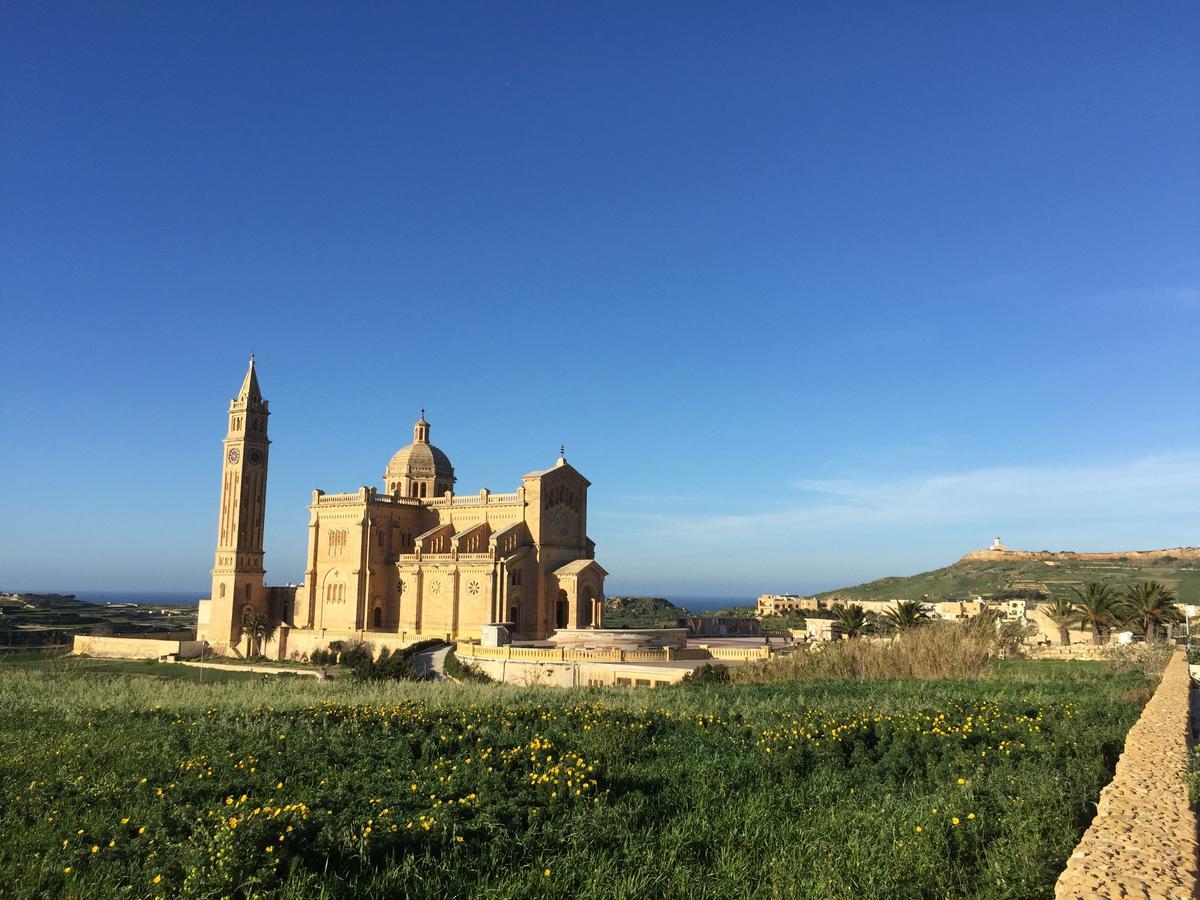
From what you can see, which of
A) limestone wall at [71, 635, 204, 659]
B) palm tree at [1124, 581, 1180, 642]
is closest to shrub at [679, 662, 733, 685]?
palm tree at [1124, 581, 1180, 642]

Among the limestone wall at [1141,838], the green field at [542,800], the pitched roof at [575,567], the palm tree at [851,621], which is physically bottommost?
the green field at [542,800]

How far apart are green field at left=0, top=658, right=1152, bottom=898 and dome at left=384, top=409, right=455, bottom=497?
130ft

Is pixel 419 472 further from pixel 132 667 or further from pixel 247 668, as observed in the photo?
pixel 132 667

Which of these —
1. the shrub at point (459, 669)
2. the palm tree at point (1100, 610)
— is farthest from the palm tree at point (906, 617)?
the shrub at point (459, 669)

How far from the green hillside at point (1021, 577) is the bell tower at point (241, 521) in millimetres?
60617

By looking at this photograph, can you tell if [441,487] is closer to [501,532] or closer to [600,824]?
[501,532]

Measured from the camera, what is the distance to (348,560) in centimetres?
4862

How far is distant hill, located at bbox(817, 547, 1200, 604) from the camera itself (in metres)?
89.9

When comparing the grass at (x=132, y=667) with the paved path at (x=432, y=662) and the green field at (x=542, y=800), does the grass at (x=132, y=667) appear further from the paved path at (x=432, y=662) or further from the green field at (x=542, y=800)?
the green field at (x=542, y=800)

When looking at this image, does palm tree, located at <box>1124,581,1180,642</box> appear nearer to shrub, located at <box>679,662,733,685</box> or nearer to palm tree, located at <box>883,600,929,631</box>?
palm tree, located at <box>883,600,929,631</box>

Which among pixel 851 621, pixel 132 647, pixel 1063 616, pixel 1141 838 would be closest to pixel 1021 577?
pixel 1063 616

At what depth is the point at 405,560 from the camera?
4741cm

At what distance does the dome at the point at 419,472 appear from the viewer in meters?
53.9

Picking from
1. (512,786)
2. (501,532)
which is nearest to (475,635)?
(501,532)
